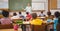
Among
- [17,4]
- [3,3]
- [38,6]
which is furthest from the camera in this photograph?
[17,4]

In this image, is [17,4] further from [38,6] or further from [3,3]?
[38,6]

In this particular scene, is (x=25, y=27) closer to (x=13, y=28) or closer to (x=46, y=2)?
(x=13, y=28)

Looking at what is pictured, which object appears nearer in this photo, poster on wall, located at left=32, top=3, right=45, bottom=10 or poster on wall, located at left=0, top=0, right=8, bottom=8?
poster on wall, located at left=0, top=0, right=8, bottom=8

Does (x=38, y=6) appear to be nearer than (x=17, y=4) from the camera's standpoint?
Yes

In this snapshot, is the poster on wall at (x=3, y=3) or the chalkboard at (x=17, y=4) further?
the chalkboard at (x=17, y=4)

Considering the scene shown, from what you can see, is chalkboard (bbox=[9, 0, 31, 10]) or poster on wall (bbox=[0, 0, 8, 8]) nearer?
poster on wall (bbox=[0, 0, 8, 8])

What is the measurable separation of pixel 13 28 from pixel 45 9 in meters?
9.36

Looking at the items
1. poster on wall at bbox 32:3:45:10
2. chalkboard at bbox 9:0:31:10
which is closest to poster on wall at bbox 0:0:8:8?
chalkboard at bbox 9:0:31:10

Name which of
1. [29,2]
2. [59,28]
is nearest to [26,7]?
[29,2]

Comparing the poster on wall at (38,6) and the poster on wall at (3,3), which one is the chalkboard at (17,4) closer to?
the poster on wall at (3,3)

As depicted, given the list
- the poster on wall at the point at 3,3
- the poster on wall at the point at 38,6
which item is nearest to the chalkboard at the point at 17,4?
the poster on wall at the point at 3,3

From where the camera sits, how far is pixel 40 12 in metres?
14.0

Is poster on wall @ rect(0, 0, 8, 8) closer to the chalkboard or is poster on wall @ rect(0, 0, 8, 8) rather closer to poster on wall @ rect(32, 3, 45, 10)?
the chalkboard

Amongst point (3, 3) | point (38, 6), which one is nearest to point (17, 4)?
point (3, 3)
